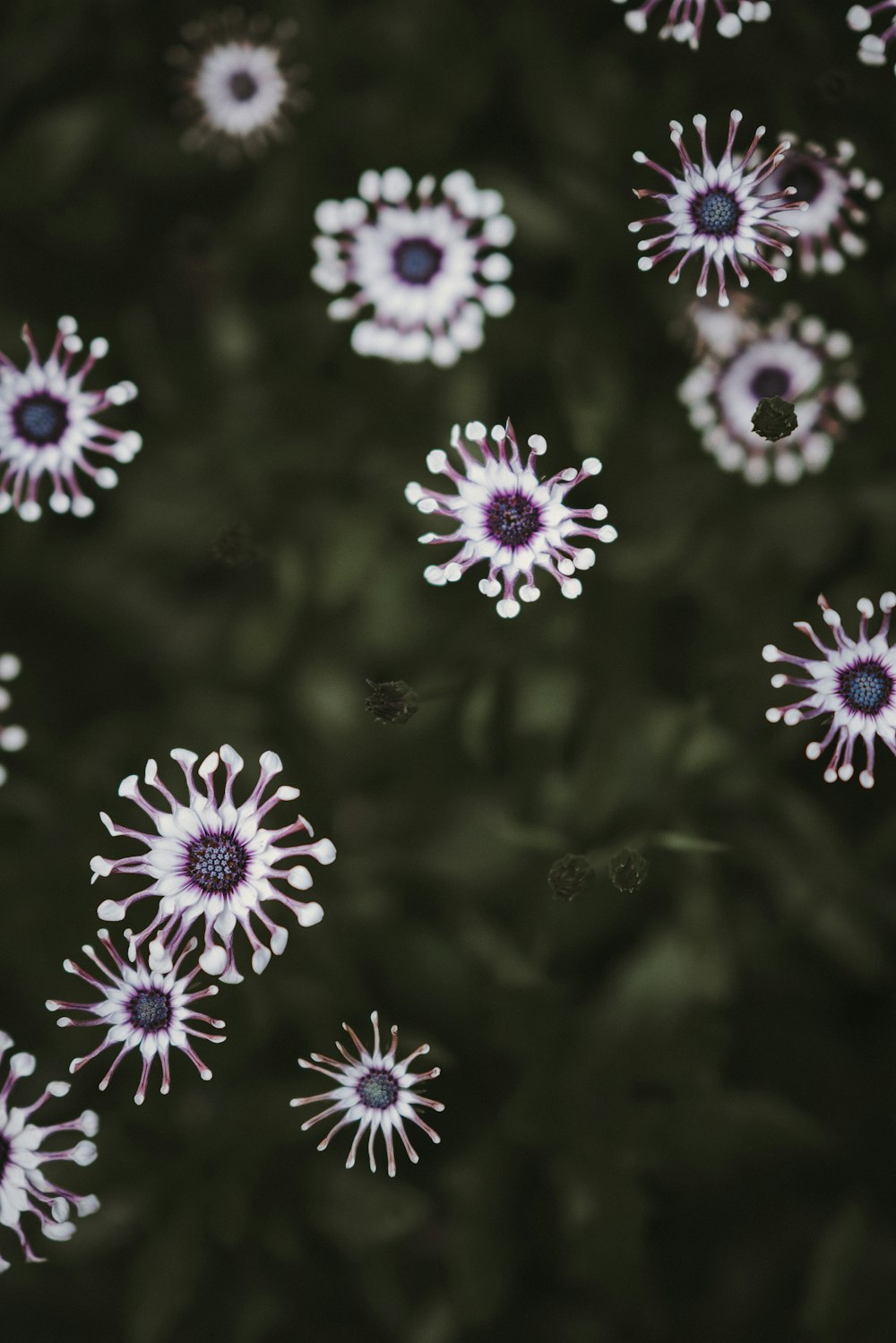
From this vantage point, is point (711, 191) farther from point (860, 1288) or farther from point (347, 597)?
point (860, 1288)

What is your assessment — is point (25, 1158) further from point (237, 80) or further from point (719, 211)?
point (237, 80)

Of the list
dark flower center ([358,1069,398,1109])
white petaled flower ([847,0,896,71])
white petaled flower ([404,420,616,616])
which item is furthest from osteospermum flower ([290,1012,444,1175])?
white petaled flower ([847,0,896,71])

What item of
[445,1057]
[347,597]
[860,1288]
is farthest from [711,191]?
[860,1288]

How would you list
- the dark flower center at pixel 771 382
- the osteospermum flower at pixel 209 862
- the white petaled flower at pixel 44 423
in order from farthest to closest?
the dark flower center at pixel 771 382, the white petaled flower at pixel 44 423, the osteospermum flower at pixel 209 862

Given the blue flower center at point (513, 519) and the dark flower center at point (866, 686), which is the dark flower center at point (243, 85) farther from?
the dark flower center at point (866, 686)

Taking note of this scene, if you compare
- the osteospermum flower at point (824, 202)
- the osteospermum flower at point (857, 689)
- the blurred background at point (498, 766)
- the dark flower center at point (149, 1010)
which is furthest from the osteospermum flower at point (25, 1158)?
the osteospermum flower at point (824, 202)

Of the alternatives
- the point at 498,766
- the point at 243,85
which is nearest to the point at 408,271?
the point at 243,85

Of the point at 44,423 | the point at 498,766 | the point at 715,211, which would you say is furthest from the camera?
the point at 498,766
